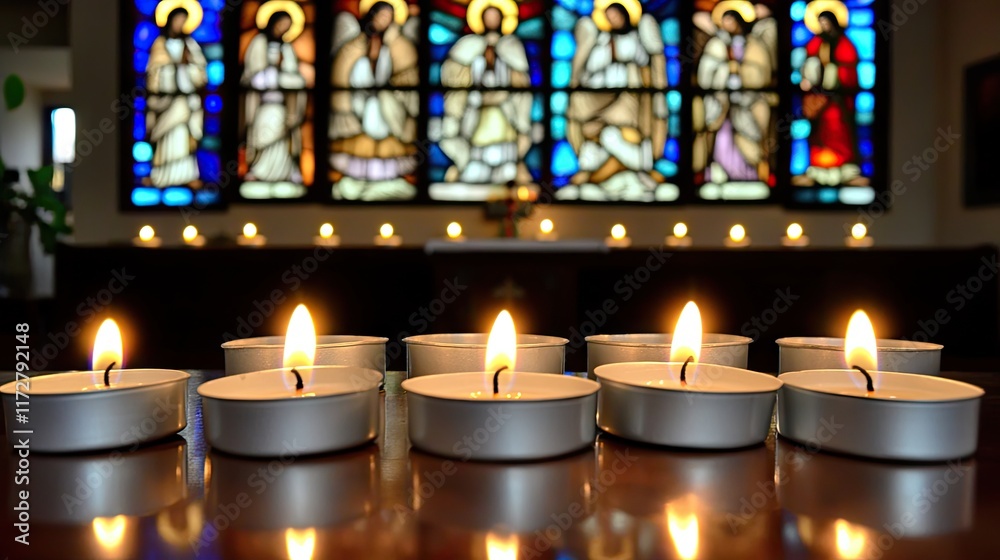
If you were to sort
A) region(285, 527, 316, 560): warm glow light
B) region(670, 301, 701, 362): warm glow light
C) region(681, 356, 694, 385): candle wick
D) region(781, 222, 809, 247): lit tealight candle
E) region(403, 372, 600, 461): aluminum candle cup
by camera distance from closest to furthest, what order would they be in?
region(285, 527, 316, 560): warm glow light, region(403, 372, 600, 461): aluminum candle cup, region(681, 356, 694, 385): candle wick, region(670, 301, 701, 362): warm glow light, region(781, 222, 809, 247): lit tealight candle

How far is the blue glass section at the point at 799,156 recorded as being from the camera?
504cm

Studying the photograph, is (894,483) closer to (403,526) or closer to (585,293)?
(403,526)

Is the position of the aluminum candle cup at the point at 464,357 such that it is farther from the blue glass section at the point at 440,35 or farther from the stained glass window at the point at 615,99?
the blue glass section at the point at 440,35

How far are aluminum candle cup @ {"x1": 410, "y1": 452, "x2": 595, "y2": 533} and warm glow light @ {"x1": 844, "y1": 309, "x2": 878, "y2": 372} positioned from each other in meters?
0.30

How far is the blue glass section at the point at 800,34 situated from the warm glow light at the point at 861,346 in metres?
4.87

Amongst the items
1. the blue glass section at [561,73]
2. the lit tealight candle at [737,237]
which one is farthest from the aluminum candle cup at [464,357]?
the blue glass section at [561,73]

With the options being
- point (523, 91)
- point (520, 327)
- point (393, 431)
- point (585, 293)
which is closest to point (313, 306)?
point (520, 327)

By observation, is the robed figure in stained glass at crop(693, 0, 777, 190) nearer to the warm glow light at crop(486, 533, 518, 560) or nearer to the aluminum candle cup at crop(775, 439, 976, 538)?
the aluminum candle cup at crop(775, 439, 976, 538)

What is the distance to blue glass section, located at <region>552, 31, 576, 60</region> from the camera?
199 inches

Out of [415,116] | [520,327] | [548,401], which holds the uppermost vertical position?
[415,116]

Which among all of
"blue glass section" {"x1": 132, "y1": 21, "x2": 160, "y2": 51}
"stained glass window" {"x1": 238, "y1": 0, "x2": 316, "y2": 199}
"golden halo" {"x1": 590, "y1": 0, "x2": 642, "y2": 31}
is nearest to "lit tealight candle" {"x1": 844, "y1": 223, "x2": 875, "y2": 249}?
"golden halo" {"x1": 590, "y1": 0, "x2": 642, "y2": 31}

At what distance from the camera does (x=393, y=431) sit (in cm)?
64

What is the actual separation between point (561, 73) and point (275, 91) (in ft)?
6.13

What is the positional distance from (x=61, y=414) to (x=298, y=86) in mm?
4823
